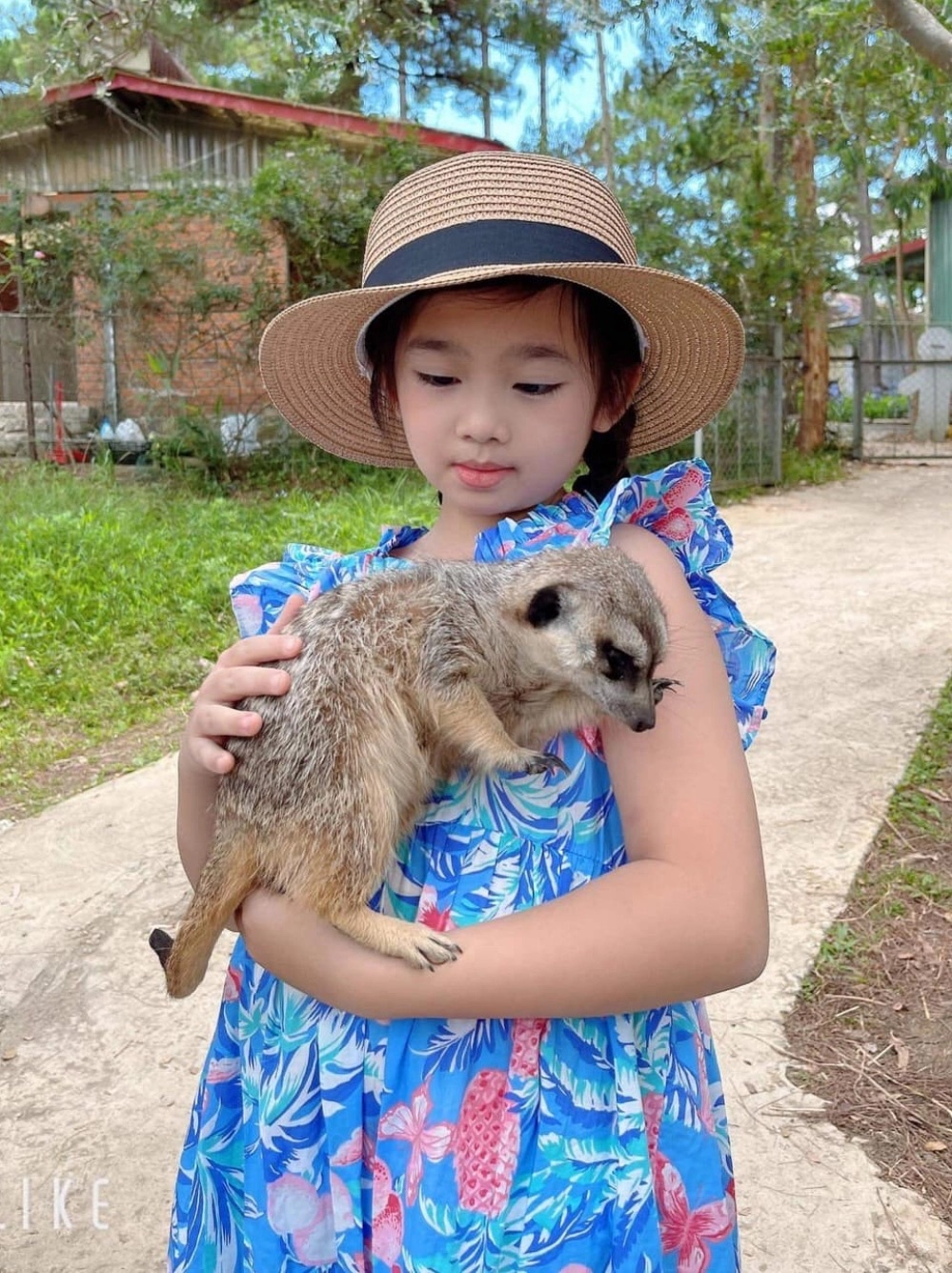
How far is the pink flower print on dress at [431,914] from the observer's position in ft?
4.57

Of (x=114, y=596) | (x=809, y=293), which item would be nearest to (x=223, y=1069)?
(x=114, y=596)

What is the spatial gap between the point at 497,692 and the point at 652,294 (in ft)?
2.21

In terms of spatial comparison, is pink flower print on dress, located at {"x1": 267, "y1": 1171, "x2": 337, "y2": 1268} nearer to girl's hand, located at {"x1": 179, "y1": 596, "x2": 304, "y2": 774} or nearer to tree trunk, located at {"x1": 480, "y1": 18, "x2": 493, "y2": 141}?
girl's hand, located at {"x1": 179, "y1": 596, "x2": 304, "y2": 774}

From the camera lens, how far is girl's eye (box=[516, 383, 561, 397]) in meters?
1.51

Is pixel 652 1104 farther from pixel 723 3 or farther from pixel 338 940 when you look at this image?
pixel 723 3

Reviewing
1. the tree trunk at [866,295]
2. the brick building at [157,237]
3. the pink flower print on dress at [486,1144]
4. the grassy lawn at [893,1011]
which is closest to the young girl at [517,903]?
the pink flower print on dress at [486,1144]

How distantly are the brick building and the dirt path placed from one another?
6658 mm

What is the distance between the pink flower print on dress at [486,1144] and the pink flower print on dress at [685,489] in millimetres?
859

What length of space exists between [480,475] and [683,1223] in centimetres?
108

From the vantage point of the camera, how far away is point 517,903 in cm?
137

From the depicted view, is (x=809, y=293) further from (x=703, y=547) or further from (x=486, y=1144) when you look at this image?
(x=486, y=1144)

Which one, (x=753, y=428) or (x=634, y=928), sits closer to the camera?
(x=634, y=928)

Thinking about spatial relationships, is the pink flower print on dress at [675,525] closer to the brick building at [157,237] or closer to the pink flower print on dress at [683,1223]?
the pink flower print on dress at [683,1223]

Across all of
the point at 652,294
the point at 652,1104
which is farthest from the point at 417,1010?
the point at 652,294
